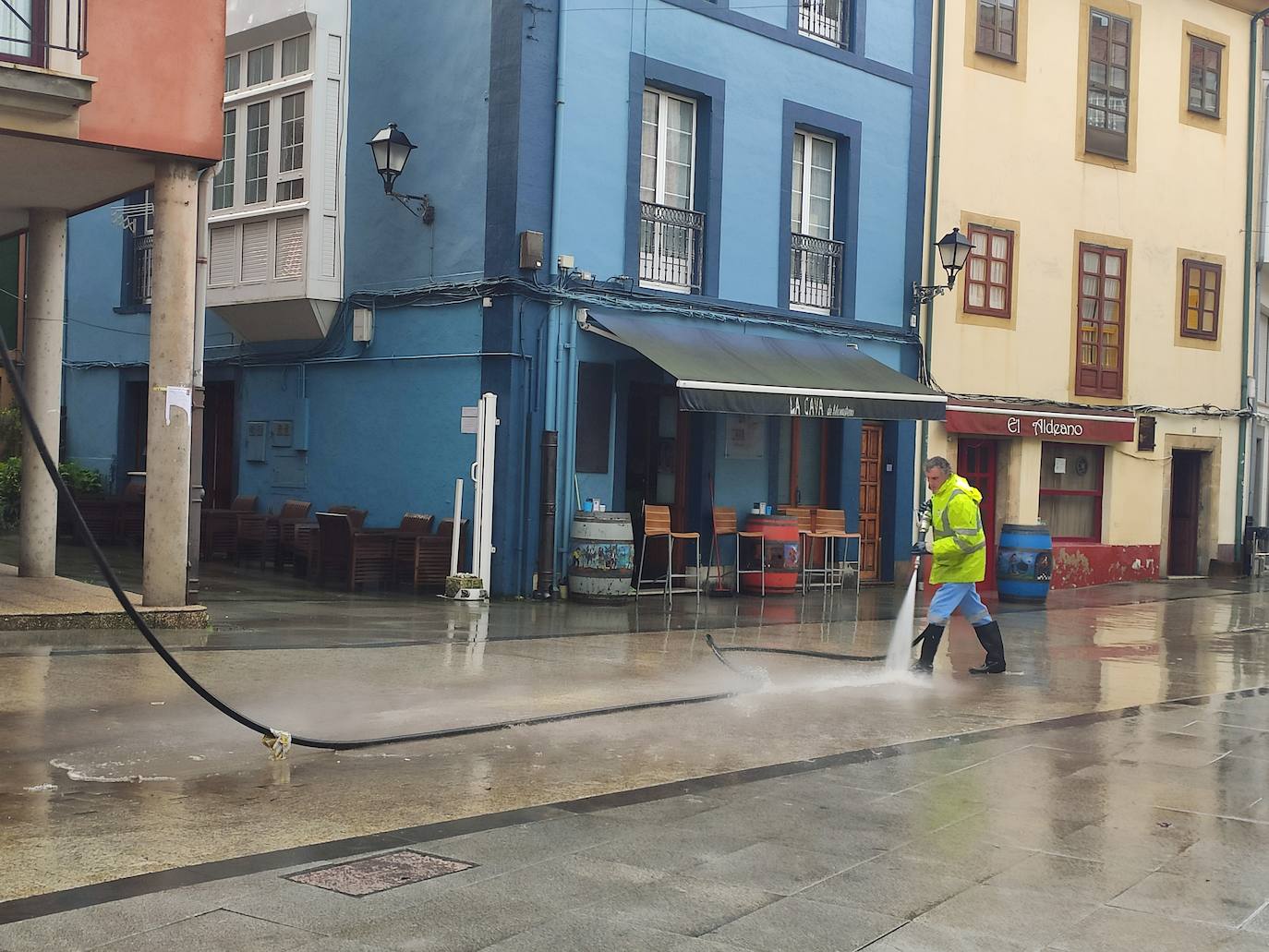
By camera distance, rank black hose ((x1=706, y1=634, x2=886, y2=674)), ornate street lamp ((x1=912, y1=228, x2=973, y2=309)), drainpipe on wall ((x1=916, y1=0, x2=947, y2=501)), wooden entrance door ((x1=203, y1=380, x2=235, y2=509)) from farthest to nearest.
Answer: wooden entrance door ((x1=203, y1=380, x2=235, y2=509)) → drainpipe on wall ((x1=916, y1=0, x2=947, y2=501)) → ornate street lamp ((x1=912, y1=228, x2=973, y2=309)) → black hose ((x1=706, y1=634, x2=886, y2=674))

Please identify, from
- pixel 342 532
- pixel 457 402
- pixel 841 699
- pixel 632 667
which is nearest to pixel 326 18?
pixel 457 402

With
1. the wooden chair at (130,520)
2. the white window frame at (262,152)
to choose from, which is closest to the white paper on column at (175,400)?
the white window frame at (262,152)

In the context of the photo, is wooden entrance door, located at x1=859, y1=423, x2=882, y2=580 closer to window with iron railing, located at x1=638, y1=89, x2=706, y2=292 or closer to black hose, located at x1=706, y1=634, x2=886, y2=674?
window with iron railing, located at x1=638, y1=89, x2=706, y2=292

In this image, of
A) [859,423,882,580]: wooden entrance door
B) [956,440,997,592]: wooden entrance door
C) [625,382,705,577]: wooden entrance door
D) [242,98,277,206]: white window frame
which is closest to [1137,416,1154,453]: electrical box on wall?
[956,440,997,592]: wooden entrance door

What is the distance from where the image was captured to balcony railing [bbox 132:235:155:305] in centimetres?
2141

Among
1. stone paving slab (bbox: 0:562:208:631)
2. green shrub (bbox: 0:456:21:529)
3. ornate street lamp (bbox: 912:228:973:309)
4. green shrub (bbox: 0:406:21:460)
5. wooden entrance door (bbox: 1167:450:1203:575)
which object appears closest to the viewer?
stone paving slab (bbox: 0:562:208:631)

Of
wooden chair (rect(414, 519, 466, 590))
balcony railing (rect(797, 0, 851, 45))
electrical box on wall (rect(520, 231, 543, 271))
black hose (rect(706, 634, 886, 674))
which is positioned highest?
balcony railing (rect(797, 0, 851, 45))

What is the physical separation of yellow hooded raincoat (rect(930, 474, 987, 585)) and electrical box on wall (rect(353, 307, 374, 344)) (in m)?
8.30

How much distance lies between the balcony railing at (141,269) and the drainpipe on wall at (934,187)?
1084cm

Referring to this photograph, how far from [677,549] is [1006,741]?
9.50 meters

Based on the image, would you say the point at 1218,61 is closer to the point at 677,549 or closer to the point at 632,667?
the point at 677,549

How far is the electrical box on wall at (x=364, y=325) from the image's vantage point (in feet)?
57.5

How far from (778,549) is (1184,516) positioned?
9705 mm

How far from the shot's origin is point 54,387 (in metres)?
13.6
